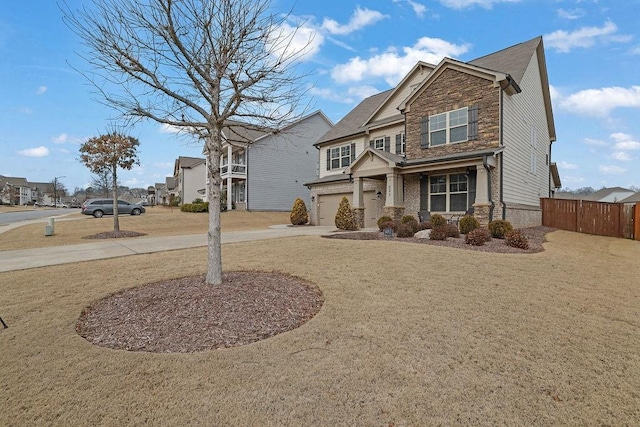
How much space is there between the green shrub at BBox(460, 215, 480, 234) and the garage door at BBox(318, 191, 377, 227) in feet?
19.3

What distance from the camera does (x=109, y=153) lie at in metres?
15.0

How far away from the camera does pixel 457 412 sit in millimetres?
2379

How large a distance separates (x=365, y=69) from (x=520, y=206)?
992cm

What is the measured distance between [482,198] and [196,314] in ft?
38.9

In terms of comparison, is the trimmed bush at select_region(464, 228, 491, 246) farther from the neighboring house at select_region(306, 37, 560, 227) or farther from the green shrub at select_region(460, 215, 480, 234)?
the neighboring house at select_region(306, 37, 560, 227)

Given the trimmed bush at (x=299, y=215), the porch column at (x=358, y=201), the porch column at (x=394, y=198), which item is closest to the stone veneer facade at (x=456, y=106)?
the porch column at (x=394, y=198)

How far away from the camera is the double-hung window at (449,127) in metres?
13.9

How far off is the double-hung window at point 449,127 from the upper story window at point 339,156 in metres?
5.89

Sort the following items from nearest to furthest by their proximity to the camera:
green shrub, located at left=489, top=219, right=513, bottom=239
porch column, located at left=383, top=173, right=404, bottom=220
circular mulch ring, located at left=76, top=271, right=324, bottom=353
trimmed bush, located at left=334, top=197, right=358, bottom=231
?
circular mulch ring, located at left=76, top=271, right=324, bottom=353
green shrub, located at left=489, top=219, right=513, bottom=239
porch column, located at left=383, top=173, right=404, bottom=220
trimmed bush, located at left=334, top=197, right=358, bottom=231

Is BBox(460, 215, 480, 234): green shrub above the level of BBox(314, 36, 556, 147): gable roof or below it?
below

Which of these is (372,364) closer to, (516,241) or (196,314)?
(196,314)

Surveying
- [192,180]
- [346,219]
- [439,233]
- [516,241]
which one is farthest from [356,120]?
[192,180]

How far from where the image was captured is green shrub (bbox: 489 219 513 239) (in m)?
11.0

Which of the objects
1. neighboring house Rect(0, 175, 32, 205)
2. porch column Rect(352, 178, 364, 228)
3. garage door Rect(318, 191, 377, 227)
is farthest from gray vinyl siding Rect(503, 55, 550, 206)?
neighboring house Rect(0, 175, 32, 205)
